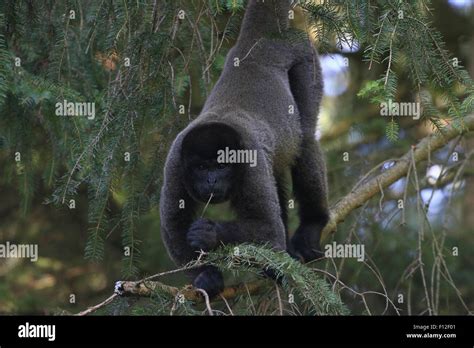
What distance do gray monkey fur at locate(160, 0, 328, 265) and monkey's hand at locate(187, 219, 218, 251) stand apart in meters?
0.14

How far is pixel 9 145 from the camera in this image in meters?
6.14

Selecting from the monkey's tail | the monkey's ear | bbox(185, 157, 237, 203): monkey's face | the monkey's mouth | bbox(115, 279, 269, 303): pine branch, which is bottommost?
bbox(115, 279, 269, 303): pine branch

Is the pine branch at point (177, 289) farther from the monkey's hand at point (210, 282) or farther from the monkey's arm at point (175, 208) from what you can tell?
the monkey's arm at point (175, 208)

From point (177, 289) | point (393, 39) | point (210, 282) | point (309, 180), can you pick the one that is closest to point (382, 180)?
point (309, 180)

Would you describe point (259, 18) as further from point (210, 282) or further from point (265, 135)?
point (210, 282)

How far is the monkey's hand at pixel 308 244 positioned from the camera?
7.07 m

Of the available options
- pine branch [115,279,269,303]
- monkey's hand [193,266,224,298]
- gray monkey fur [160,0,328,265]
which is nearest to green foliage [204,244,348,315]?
pine branch [115,279,269,303]

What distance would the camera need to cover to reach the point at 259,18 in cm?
701

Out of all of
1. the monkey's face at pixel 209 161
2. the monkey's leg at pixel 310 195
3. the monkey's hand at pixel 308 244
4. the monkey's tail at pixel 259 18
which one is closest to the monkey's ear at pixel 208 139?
the monkey's face at pixel 209 161

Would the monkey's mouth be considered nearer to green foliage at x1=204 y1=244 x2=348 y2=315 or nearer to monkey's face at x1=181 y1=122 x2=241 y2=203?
monkey's face at x1=181 y1=122 x2=241 y2=203

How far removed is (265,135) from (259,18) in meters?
1.28

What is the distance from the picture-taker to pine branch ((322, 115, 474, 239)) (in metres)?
7.07
